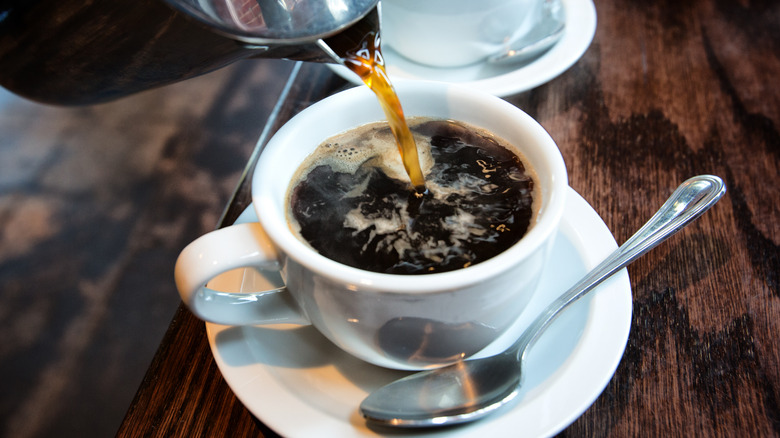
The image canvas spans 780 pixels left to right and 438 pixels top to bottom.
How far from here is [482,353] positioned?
63 centimetres

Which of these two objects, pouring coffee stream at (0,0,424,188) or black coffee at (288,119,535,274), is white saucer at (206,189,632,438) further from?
pouring coffee stream at (0,0,424,188)

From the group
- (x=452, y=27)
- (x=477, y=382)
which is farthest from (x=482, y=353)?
(x=452, y=27)

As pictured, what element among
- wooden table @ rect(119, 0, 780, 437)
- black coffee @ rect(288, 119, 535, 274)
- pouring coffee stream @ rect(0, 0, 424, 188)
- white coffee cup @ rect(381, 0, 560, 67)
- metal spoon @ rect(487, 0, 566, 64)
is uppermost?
pouring coffee stream @ rect(0, 0, 424, 188)

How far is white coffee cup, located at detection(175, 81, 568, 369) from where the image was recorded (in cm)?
50

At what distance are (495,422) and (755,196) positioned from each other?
55cm

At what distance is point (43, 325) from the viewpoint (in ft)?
4.85

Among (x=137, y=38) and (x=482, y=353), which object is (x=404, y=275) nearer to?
(x=482, y=353)

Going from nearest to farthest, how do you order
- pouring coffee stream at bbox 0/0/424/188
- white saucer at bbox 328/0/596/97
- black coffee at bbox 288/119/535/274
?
pouring coffee stream at bbox 0/0/424/188 < black coffee at bbox 288/119/535/274 < white saucer at bbox 328/0/596/97

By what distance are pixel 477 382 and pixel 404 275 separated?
129mm

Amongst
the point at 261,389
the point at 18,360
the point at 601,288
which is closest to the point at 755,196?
the point at 601,288

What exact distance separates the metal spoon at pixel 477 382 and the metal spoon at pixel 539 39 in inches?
19.1

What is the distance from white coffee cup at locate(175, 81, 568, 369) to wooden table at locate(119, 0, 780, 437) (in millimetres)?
122

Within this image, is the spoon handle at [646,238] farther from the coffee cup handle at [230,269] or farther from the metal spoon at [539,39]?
the metal spoon at [539,39]

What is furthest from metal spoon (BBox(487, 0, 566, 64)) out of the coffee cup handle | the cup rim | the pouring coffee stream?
the coffee cup handle
